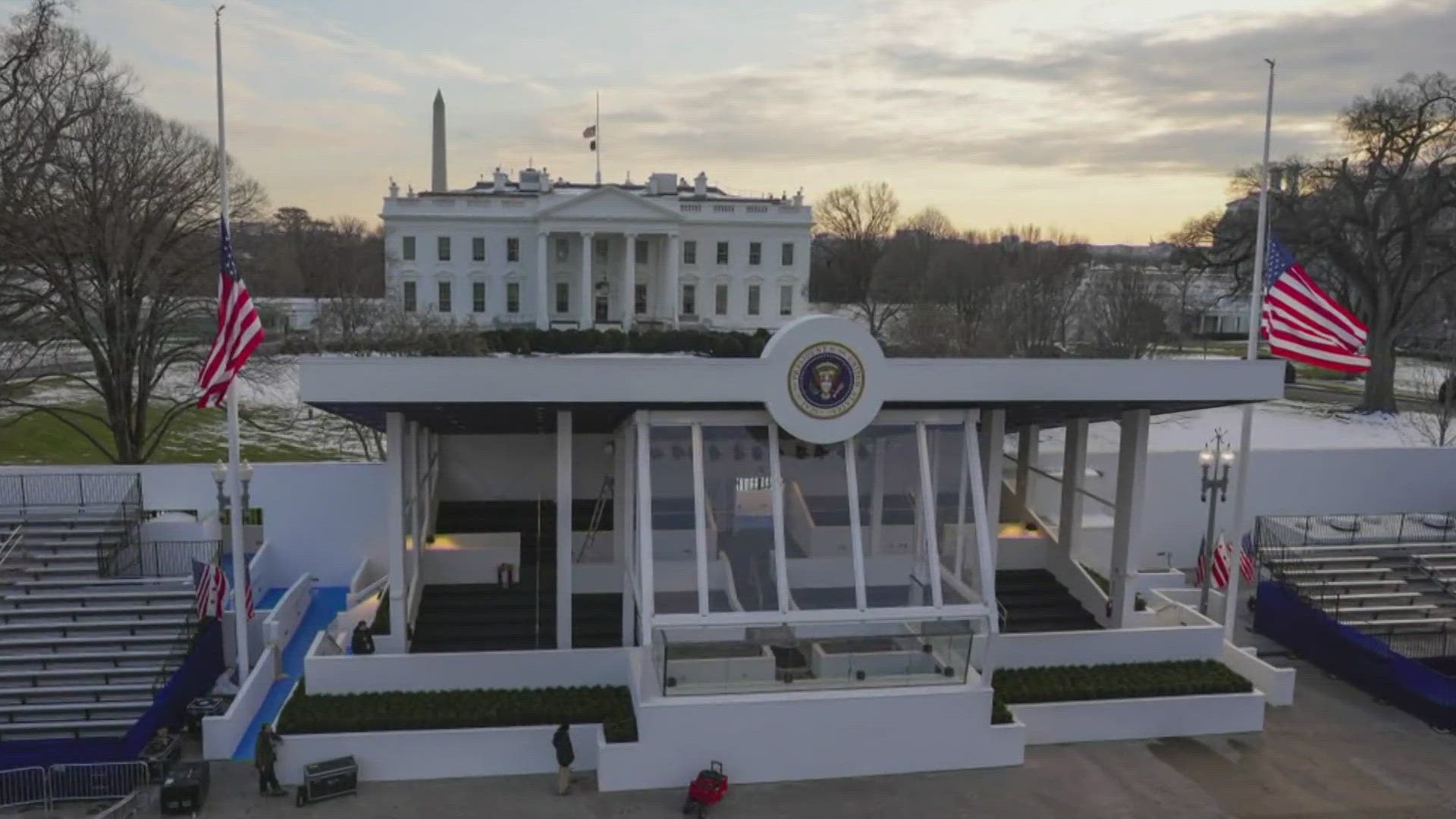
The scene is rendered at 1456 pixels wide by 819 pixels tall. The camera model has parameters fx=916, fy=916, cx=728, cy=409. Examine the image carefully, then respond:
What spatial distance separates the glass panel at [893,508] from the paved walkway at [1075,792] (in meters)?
3.15

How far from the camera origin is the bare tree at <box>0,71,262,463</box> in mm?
25000

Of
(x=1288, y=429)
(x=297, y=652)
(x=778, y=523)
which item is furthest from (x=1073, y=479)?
(x=1288, y=429)

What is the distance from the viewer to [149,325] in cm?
2777

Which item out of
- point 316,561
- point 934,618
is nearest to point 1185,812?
point 934,618

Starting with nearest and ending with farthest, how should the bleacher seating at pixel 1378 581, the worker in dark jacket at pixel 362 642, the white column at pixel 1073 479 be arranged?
1. the worker in dark jacket at pixel 362 642
2. the bleacher seating at pixel 1378 581
3. the white column at pixel 1073 479

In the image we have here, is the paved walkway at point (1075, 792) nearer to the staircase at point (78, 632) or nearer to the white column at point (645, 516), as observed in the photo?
the white column at point (645, 516)

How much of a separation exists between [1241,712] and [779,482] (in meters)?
8.88

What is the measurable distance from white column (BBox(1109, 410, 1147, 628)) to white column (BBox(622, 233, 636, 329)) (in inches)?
2018

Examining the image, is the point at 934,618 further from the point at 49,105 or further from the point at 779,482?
the point at 49,105

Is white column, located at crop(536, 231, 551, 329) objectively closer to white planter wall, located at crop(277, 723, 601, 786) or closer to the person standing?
white planter wall, located at crop(277, 723, 601, 786)

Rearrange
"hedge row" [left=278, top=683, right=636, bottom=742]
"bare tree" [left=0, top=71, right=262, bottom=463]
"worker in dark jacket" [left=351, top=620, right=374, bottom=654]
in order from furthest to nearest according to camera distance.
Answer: "bare tree" [left=0, top=71, right=262, bottom=463]
"worker in dark jacket" [left=351, top=620, right=374, bottom=654]
"hedge row" [left=278, top=683, right=636, bottom=742]

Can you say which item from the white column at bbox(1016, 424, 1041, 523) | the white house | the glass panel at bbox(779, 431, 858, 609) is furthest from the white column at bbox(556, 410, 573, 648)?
the white house

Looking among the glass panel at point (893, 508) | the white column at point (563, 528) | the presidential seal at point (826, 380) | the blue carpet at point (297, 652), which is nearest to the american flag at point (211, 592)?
the blue carpet at point (297, 652)

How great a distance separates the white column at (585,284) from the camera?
2596 inches
